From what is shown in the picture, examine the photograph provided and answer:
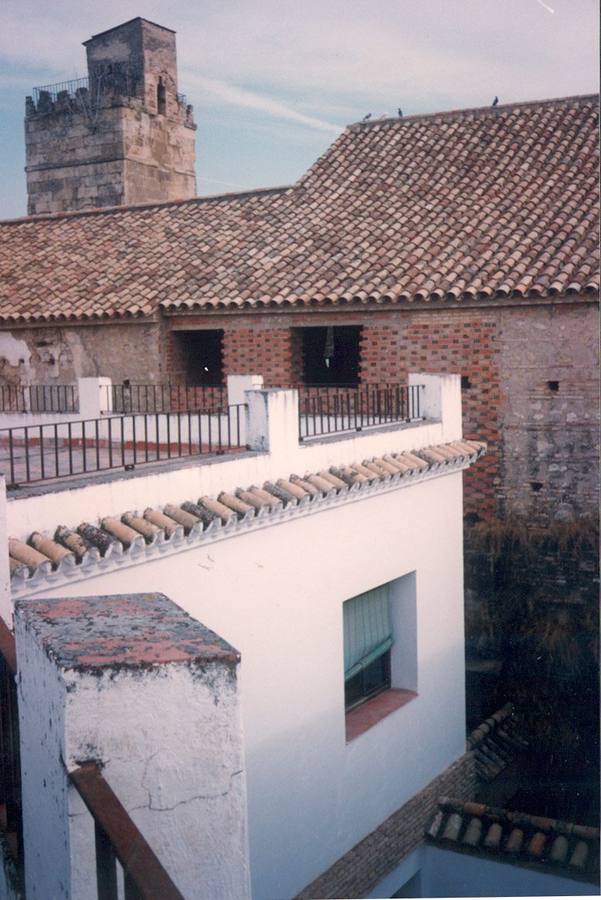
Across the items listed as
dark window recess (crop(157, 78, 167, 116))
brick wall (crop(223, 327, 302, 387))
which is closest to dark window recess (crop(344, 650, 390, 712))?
brick wall (crop(223, 327, 302, 387))

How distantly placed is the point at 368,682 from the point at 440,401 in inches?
99.8

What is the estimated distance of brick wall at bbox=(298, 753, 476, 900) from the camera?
704 centimetres

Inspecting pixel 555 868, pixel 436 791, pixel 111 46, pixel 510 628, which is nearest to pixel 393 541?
pixel 436 791

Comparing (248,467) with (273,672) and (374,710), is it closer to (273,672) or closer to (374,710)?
(273,672)

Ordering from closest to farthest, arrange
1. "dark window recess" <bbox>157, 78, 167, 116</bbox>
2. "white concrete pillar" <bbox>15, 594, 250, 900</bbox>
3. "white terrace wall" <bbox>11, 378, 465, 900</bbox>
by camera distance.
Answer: "white concrete pillar" <bbox>15, 594, 250, 900</bbox>, "white terrace wall" <bbox>11, 378, 465, 900</bbox>, "dark window recess" <bbox>157, 78, 167, 116</bbox>

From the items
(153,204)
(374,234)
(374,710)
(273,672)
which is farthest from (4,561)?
(153,204)

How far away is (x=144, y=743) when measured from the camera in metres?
2.19

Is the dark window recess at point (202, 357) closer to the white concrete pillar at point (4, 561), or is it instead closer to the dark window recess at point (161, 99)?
the dark window recess at point (161, 99)

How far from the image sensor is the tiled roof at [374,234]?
37.6 feet

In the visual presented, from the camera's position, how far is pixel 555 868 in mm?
7668

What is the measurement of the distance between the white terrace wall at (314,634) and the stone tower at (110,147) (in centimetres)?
1135

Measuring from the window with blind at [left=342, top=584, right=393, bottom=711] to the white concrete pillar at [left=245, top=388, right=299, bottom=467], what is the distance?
1.54 metres

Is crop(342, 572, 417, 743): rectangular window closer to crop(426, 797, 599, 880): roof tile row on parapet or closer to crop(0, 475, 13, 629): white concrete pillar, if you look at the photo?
crop(426, 797, 599, 880): roof tile row on parapet

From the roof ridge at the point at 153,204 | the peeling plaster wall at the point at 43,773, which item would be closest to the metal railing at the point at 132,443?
the peeling plaster wall at the point at 43,773
